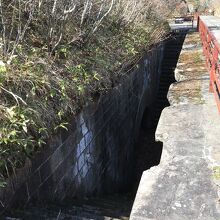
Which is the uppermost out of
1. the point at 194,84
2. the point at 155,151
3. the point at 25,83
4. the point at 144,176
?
the point at 25,83

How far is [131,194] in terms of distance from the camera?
836cm

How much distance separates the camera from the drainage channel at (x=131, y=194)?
370 centimetres

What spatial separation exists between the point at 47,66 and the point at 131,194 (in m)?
4.64

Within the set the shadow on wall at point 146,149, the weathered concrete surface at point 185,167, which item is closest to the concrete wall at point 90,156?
the shadow on wall at point 146,149

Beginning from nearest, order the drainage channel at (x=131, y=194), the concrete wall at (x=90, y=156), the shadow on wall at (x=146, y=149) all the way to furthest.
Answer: the drainage channel at (x=131, y=194)
the concrete wall at (x=90, y=156)
the shadow on wall at (x=146, y=149)

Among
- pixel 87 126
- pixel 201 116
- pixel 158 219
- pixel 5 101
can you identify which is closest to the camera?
pixel 158 219

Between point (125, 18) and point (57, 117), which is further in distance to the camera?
point (125, 18)

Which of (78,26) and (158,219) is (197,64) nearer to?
(78,26)

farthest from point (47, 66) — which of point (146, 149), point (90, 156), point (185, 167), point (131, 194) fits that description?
point (146, 149)

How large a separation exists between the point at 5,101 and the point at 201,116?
3.22 meters

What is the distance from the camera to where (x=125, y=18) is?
9203mm

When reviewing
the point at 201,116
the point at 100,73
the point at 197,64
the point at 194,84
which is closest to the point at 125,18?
the point at 197,64

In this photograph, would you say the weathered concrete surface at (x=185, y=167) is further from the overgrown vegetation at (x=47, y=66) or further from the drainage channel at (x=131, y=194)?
the overgrown vegetation at (x=47, y=66)

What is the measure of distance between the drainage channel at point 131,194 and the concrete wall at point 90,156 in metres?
0.17
